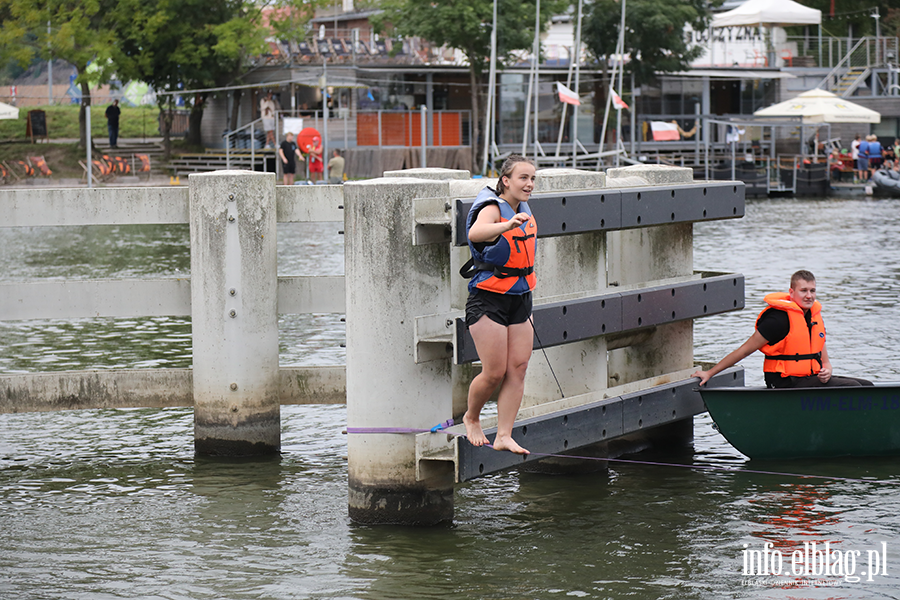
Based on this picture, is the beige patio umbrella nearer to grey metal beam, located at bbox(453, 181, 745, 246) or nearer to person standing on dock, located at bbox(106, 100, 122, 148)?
person standing on dock, located at bbox(106, 100, 122, 148)

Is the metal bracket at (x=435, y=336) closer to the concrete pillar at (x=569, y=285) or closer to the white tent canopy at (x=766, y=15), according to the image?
the concrete pillar at (x=569, y=285)

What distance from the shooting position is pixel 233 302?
909 centimetres

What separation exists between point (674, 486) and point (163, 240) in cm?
2215

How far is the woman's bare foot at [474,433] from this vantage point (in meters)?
7.24

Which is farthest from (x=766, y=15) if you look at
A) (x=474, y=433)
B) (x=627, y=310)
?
(x=474, y=433)

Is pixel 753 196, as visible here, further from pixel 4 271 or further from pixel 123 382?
pixel 123 382

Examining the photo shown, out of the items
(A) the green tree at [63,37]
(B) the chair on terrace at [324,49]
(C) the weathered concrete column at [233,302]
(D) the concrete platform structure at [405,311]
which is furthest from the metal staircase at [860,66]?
(C) the weathered concrete column at [233,302]

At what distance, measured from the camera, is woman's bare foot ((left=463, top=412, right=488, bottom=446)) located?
A: 23.8 feet

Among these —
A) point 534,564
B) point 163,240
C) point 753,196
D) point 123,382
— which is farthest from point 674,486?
point 753,196

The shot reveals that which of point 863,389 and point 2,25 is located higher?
point 2,25

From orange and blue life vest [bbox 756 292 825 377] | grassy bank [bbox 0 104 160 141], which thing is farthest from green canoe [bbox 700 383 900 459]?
grassy bank [bbox 0 104 160 141]

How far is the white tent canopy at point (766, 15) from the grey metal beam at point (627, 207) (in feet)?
184

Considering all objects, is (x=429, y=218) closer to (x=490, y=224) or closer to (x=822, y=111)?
(x=490, y=224)

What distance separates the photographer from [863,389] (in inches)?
369
